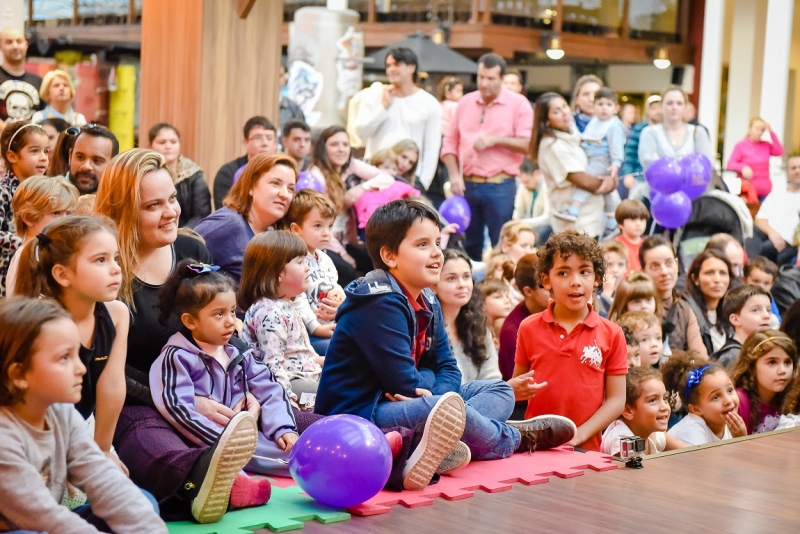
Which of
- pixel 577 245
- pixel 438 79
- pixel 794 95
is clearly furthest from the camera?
pixel 794 95

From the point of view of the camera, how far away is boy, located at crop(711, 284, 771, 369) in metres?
5.33

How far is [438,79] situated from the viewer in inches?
497

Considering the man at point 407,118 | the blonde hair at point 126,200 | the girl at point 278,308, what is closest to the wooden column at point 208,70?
the man at point 407,118

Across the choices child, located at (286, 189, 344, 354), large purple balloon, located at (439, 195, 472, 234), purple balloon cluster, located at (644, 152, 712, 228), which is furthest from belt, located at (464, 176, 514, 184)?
child, located at (286, 189, 344, 354)

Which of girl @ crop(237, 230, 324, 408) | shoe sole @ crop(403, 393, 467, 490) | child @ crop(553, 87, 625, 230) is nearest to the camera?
shoe sole @ crop(403, 393, 467, 490)

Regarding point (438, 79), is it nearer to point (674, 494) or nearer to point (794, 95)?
point (794, 95)

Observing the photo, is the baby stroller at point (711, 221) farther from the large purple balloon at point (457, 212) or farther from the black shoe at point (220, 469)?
the black shoe at point (220, 469)

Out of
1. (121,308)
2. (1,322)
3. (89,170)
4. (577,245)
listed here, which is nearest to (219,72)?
(89,170)

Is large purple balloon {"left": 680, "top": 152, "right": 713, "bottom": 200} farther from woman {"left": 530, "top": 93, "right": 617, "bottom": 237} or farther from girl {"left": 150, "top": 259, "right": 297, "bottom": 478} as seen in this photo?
girl {"left": 150, "top": 259, "right": 297, "bottom": 478}

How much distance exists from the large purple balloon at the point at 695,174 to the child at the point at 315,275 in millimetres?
3237

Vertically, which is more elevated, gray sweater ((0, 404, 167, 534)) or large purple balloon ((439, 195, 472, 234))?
large purple balloon ((439, 195, 472, 234))

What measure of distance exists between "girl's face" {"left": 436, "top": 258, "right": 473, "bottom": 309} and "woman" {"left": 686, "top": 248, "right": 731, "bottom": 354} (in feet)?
5.20

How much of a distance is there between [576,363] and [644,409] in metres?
0.42

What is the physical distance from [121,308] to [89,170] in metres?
1.88
